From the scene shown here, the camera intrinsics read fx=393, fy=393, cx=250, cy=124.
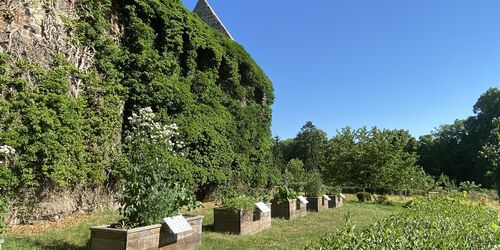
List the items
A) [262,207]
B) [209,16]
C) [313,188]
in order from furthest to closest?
[209,16], [313,188], [262,207]

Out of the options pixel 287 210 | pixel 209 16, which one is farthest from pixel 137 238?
pixel 209 16

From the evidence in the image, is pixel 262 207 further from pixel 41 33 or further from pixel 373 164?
pixel 373 164

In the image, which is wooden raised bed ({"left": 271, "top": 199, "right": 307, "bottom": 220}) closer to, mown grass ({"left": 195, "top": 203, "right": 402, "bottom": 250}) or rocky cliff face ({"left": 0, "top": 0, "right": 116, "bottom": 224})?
mown grass ({"left": 195, "top": 203, "right": 402, "bottom": 250})

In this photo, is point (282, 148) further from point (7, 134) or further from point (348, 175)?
point (7, 134)

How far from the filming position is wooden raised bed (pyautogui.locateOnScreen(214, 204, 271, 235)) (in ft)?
24.1

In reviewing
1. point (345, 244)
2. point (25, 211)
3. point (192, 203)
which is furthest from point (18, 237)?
point (345, 244)

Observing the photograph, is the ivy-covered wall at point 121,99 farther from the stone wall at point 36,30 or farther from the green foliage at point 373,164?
the green foliage at point 373,164

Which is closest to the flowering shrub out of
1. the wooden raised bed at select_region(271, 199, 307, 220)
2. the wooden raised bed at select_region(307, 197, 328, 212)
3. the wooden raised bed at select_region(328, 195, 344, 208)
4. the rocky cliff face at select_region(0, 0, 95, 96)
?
the rocky cliff face at select_region(0, 0, 95, 96)

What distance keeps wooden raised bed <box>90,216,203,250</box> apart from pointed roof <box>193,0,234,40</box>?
15.2 m

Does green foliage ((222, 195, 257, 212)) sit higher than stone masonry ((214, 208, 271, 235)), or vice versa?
green foliage ((222, 195, 257, 212))

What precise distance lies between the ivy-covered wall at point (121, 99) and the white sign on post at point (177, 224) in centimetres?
399

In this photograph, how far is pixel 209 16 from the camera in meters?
Answer: 20.5

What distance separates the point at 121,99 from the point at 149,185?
18.2 ft

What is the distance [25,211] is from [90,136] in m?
2.18
